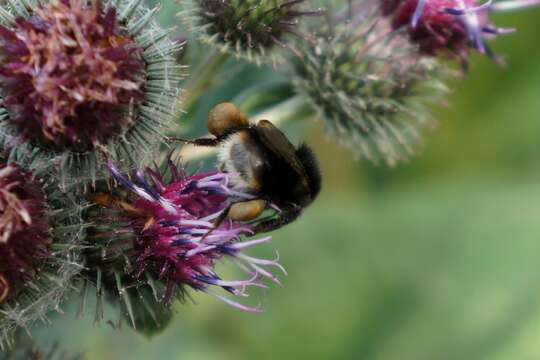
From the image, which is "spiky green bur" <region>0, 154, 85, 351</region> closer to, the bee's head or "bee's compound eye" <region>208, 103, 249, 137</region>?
"bee's compound eye" <region>208, 103, 249, 137</region>

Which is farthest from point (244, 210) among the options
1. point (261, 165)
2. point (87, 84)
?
point (87, 84)

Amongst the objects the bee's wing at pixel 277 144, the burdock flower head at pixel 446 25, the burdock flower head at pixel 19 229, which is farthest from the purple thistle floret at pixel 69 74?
the burdock flower head at pixel 446 25

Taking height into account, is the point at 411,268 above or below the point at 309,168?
below

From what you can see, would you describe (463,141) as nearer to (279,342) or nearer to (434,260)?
(434,260)

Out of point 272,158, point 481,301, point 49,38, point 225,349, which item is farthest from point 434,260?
point 49,38

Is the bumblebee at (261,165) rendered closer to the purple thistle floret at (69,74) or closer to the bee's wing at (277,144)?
the bee's wing at (277,144)

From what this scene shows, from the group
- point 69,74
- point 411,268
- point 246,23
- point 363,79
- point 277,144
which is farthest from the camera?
point 411,268

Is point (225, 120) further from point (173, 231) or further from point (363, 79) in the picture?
point (363, 79)
